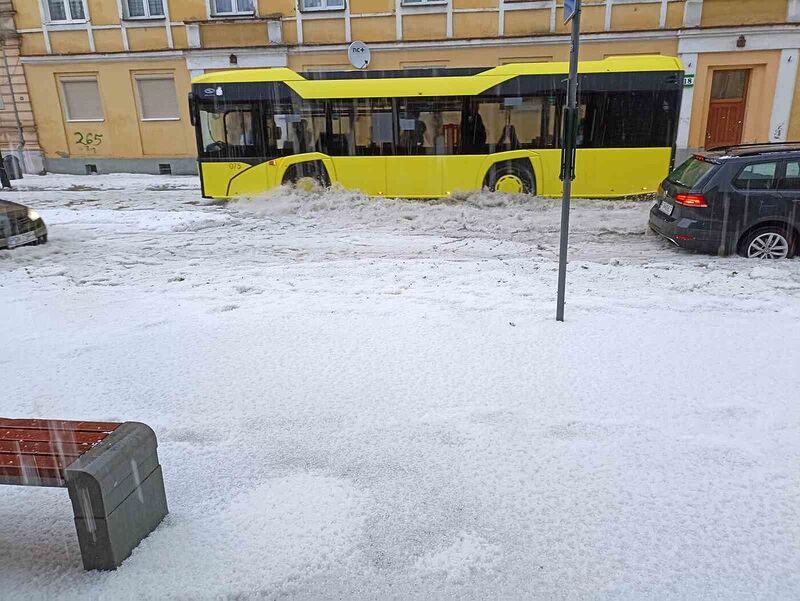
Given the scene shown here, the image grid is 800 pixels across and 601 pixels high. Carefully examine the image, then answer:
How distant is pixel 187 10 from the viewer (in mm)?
20188

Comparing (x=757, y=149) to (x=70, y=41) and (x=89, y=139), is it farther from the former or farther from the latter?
(x=70, y=41)

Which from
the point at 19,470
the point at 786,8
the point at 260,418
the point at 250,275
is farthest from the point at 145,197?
the point at 786,8

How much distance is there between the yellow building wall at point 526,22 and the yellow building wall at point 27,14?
1640 cm

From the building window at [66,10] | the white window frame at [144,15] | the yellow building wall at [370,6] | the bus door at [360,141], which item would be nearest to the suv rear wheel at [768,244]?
the bus door at [360,141]

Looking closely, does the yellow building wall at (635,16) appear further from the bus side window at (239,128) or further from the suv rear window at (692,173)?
the bus side window at (239,128)

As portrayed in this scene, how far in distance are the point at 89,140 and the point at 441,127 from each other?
49.6ft

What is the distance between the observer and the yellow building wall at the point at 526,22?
62.0 feet

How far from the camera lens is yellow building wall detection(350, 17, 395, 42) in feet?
64.5

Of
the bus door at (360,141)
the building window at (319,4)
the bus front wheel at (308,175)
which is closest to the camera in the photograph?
the bus door at (360,141)

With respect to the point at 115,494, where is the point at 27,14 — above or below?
above

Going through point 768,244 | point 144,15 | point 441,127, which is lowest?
point 768,244

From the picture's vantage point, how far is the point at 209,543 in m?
2.76

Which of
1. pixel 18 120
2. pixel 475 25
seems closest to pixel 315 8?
pixel 475 25

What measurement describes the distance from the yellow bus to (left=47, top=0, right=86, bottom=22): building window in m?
11.4
